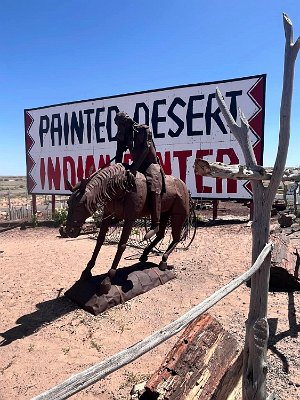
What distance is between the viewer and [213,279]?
650cm

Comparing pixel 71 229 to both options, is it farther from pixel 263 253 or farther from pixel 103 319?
pixel 263 253

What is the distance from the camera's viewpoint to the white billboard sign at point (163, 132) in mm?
10906

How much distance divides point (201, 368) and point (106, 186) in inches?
110

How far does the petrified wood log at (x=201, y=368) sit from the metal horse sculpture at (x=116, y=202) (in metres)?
2.14

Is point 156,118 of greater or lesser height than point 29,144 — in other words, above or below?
above

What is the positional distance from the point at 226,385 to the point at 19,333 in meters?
2.79

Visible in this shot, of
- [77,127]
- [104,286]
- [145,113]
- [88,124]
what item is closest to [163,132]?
[145,113]

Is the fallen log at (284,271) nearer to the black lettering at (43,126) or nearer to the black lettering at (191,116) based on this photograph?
the black lettering at (191,116)

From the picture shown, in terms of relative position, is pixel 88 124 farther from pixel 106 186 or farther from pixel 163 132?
pixel 106 186

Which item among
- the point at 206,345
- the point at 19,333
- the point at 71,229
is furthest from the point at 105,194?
the point at 206,345

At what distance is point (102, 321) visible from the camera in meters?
4.90

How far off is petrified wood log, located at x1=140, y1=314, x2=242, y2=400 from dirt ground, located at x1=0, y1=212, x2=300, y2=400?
21.9 inches

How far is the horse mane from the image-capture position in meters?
4.81

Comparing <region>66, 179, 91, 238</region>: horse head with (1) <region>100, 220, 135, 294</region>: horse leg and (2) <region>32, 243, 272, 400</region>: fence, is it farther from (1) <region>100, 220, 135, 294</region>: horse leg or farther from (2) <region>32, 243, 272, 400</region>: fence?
(2) <region>32, 243, 272, 400</region>: fence
